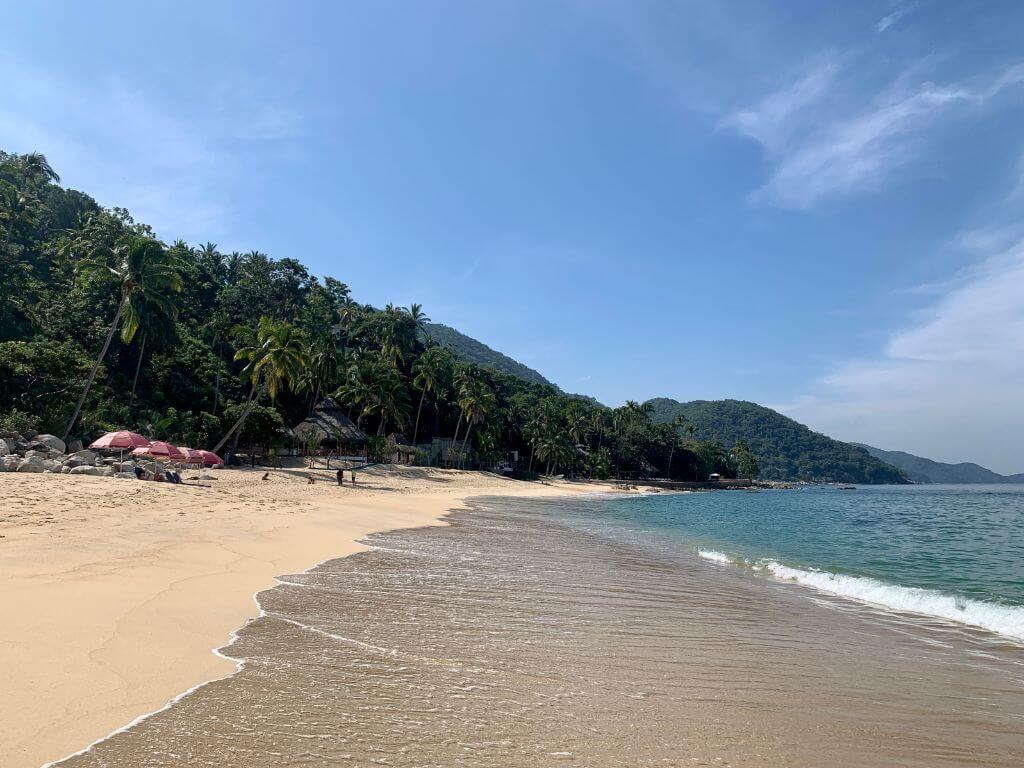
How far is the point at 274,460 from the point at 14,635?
138ft

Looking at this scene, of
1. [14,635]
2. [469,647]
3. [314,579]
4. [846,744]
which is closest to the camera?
[846,744]

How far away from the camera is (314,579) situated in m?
9.23

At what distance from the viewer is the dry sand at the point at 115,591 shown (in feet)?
12.9

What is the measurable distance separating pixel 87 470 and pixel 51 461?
62.6 inches

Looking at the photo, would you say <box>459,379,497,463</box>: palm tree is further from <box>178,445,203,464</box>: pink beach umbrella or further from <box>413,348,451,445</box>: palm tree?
<box>178,445,203,464</box>: pink beach umbrella

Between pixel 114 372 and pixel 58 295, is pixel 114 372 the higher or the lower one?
the lower one

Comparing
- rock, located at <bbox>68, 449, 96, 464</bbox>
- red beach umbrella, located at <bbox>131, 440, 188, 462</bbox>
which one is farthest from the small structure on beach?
rock, located at <bbox>68, 449, 96, 464</bbox>

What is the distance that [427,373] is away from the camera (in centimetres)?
6762

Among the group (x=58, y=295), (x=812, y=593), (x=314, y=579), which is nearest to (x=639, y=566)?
(x=812, y=593)

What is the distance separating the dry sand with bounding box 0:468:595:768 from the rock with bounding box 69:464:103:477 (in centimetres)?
322

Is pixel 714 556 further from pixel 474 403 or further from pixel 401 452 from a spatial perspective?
pixel 474 403

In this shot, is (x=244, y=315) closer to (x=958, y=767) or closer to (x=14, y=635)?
(x=14, y=635)

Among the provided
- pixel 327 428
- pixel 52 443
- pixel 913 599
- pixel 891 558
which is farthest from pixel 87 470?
pixel 327 428

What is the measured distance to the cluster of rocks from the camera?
19969 mm
